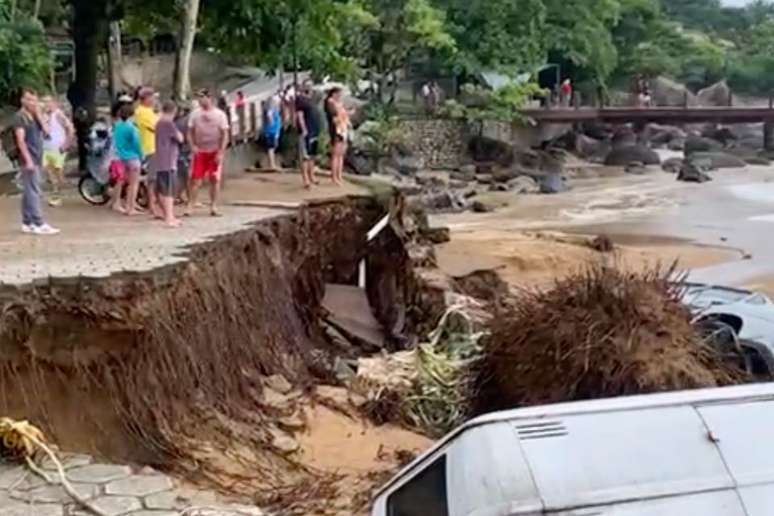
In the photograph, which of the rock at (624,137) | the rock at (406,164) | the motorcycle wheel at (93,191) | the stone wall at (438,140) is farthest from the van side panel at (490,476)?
the rock at (624,137)

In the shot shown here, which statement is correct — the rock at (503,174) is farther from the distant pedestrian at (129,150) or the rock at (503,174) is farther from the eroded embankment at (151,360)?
the eroded embankment at (151,360)

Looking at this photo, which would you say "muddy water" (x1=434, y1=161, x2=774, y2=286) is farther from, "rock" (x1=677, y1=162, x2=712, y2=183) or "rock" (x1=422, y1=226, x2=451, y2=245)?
"rock" (x1=422, y1=226, x2=451, y2=245)

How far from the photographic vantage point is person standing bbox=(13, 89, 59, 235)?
37.7 ft

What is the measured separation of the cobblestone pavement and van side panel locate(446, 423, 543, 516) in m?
1.98

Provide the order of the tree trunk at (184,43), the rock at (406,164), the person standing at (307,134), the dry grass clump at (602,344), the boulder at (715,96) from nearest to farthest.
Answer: the dry grass clump at (602,344) < the person standing at (307,134) < the tree trunk at (184,43) < the rock at (406,164) < the boulder at (715,96)

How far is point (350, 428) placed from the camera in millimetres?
10695

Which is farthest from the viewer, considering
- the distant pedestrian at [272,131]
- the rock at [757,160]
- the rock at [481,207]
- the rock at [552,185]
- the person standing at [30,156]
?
the rock at [757,160]

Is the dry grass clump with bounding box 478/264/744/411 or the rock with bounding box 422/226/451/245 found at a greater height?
the dry grass clump with bounding box 478/264/744/411

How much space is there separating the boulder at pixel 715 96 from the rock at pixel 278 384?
170 ft

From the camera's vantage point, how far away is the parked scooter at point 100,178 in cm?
1441

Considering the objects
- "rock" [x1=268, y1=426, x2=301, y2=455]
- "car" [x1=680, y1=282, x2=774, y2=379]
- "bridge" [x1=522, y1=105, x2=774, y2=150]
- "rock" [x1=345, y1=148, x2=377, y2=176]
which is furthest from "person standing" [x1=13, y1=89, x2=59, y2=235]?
"bridge" [x1=522, y1=105, x2=774, y2=150]

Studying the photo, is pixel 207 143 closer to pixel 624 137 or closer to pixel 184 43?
pixel 184 43

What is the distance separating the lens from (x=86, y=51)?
19453 mm

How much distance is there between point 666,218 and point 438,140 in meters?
12.6
